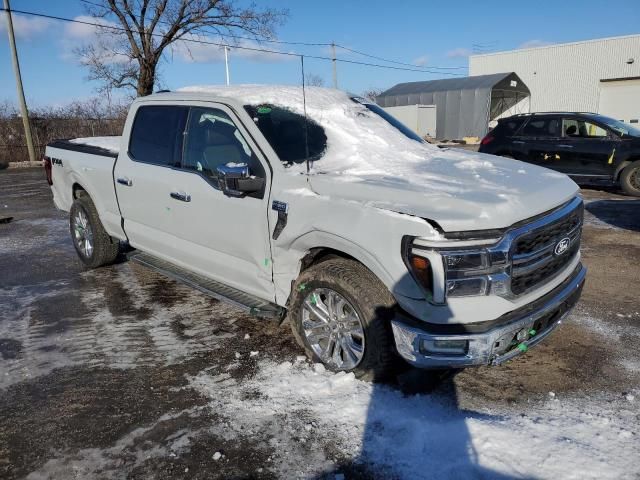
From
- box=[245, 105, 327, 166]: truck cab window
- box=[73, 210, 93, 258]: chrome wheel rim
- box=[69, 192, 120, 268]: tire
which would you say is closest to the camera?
box=[245, 105, 327, 166]: truck cab window

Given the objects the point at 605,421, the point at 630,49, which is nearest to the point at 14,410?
the point at 605,421

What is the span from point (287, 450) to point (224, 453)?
0.35m

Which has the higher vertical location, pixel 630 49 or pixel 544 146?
pixel 630 49

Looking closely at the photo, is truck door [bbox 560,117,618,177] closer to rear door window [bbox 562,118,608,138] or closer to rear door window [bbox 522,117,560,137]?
rear door window [bbox 562,118,608,138]

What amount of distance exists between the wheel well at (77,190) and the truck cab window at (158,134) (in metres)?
1.50

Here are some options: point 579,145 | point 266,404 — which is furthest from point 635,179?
point 266,404

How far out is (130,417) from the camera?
10.3 feet

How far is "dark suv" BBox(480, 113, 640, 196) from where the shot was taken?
34.0 feet

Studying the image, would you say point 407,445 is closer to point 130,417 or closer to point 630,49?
point 130,417

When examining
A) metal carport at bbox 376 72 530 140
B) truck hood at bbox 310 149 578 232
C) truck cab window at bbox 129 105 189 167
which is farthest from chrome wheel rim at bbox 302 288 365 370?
metal carport at bbox 376 72 530 140

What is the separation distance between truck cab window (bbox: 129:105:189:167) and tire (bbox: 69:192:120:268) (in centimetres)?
128

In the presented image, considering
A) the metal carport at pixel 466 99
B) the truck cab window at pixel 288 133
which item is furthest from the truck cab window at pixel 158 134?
the metal carport at pixel 466 99

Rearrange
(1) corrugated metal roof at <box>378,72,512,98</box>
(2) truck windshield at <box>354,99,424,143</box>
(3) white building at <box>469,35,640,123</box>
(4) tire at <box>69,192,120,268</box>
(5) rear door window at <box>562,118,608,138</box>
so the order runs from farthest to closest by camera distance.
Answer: (3) white building at <box>469,35,640,123</box> → (1) corrugated metal roof at <box>378,72,512,98</box> → (5) rear door window at <box>562,118,608,138</box> → (4) tire at <box>69,192,120,268</box> → (2) truck windshield at <box>354,99,424,143</box>

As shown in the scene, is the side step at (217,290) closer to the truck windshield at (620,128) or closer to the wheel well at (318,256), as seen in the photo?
the wheel well at (318,256)
